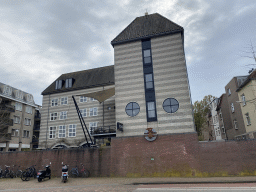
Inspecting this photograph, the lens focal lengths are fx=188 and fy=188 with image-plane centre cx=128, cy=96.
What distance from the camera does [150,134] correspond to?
16438 millimetres

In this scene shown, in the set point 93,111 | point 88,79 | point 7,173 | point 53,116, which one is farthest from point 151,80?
point 53,116

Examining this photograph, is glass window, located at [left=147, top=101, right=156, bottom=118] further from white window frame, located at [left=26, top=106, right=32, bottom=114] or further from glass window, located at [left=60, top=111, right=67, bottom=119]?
white window frame, located at [left=26, top=106, right=32, bottom=114]

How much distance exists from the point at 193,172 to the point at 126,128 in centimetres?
681

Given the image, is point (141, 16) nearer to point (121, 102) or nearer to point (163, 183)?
point (121, 102)

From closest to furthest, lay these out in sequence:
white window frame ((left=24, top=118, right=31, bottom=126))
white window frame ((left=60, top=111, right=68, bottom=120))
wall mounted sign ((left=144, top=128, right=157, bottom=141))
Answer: wall mounted sign ((left=144, top=128, right=157, bottom=141)) < white window frame ((left=60, top=111, right=68, bottom=120)) < white window frame ((left=24, top=118, right=31, bottom=126))

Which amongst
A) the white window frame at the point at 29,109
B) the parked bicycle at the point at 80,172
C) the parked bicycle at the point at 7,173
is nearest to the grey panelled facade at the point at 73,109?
the parked bicycle at the point at 80,172

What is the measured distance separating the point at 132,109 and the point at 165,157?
5.34 metres

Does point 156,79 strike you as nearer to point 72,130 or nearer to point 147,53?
point 147,53

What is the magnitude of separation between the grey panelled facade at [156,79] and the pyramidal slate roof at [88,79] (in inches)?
378

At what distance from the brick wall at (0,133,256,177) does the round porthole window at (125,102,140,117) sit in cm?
248

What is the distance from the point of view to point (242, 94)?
24.4m

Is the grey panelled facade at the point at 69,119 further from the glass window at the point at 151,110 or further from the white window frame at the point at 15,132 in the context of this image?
the white window frame at the point at 15,132

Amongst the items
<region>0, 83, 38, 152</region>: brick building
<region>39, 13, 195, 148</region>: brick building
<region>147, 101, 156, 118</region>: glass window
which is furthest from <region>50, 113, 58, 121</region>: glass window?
<region>147, 101, 156, 118</region>: glass window

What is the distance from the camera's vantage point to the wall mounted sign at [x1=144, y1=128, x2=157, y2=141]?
53.8ft
